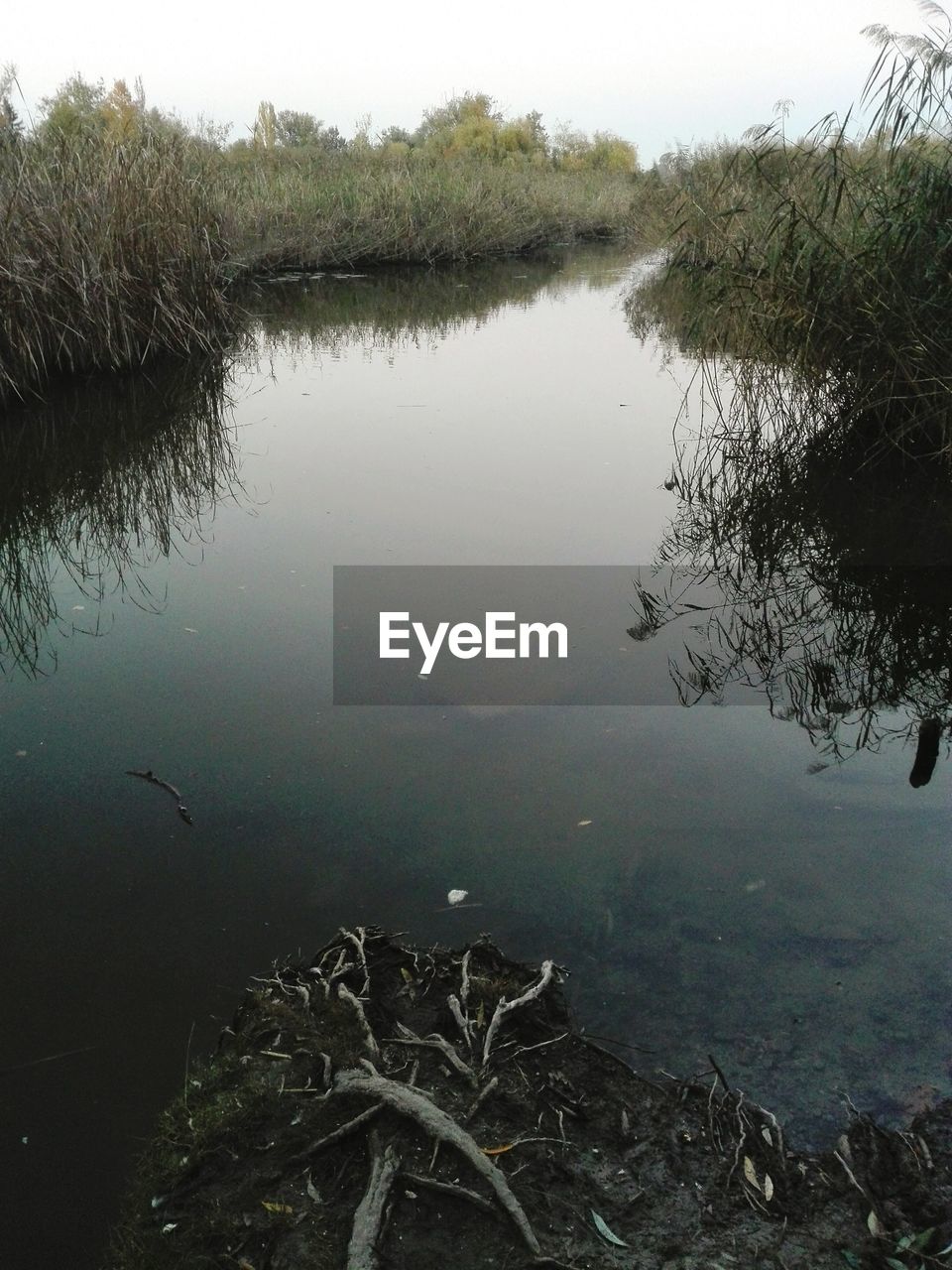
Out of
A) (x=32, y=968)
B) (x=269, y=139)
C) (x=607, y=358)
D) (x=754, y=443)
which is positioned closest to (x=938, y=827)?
(x=32, y=968)

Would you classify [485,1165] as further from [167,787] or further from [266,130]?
[266,130]

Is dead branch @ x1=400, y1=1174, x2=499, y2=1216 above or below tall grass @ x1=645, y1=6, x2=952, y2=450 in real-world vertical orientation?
below

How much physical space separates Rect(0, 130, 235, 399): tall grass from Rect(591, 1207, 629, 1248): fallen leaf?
6112 mm

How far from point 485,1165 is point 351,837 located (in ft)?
3.60

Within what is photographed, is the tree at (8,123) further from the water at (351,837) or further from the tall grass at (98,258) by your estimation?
the water at (351,837)

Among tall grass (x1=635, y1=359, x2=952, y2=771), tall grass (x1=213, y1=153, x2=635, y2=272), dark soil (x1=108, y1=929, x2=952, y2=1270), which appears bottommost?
dark soil (x1=108, y1=929, x2=952, y2=1270)

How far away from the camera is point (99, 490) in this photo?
5359 mm

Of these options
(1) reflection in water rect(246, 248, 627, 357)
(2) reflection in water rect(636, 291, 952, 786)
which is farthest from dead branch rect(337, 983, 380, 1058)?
(1) reflection in water rect(246, 248, 627, 357)

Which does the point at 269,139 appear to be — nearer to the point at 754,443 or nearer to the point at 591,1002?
the point at 754,443

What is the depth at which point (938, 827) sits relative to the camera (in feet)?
8.98

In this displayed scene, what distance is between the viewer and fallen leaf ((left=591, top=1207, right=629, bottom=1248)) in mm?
1577

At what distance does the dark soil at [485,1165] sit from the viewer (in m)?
1.58

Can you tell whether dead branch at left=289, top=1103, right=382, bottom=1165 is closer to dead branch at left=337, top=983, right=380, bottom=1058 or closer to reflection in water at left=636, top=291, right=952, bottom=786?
dead branch at left=337, top=983, right=380, bottom=1058

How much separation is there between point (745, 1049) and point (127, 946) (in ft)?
4.17
